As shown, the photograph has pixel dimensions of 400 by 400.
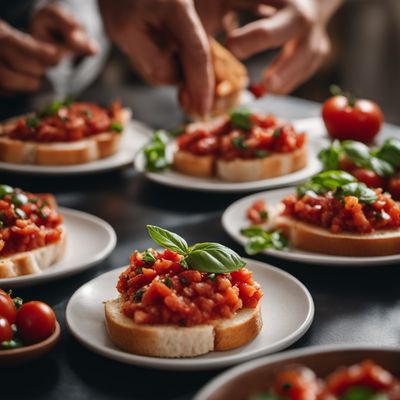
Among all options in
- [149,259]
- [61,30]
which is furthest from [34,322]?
[61,30]

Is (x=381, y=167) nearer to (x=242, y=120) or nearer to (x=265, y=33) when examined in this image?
(x=242, y=120)

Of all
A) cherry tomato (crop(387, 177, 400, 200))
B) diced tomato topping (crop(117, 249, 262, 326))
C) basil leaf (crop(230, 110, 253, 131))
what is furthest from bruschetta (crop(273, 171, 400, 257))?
basil leaf (crop(230, 110, 253, 131))

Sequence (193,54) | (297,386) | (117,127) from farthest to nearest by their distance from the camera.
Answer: (117,127) < (193,54) < (297,386)

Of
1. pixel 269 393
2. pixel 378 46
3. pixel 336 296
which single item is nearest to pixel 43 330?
pixel 269 393

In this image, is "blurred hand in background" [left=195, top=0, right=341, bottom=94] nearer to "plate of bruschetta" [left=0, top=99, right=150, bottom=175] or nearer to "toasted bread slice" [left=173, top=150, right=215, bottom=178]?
"toasted bread slice" [left=173, top=150, right=215, bottom=178]

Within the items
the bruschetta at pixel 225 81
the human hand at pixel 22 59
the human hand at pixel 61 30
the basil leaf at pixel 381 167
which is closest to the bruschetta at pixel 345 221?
the basil leaf at pixel 381 167

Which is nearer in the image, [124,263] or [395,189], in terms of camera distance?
[124,263]
